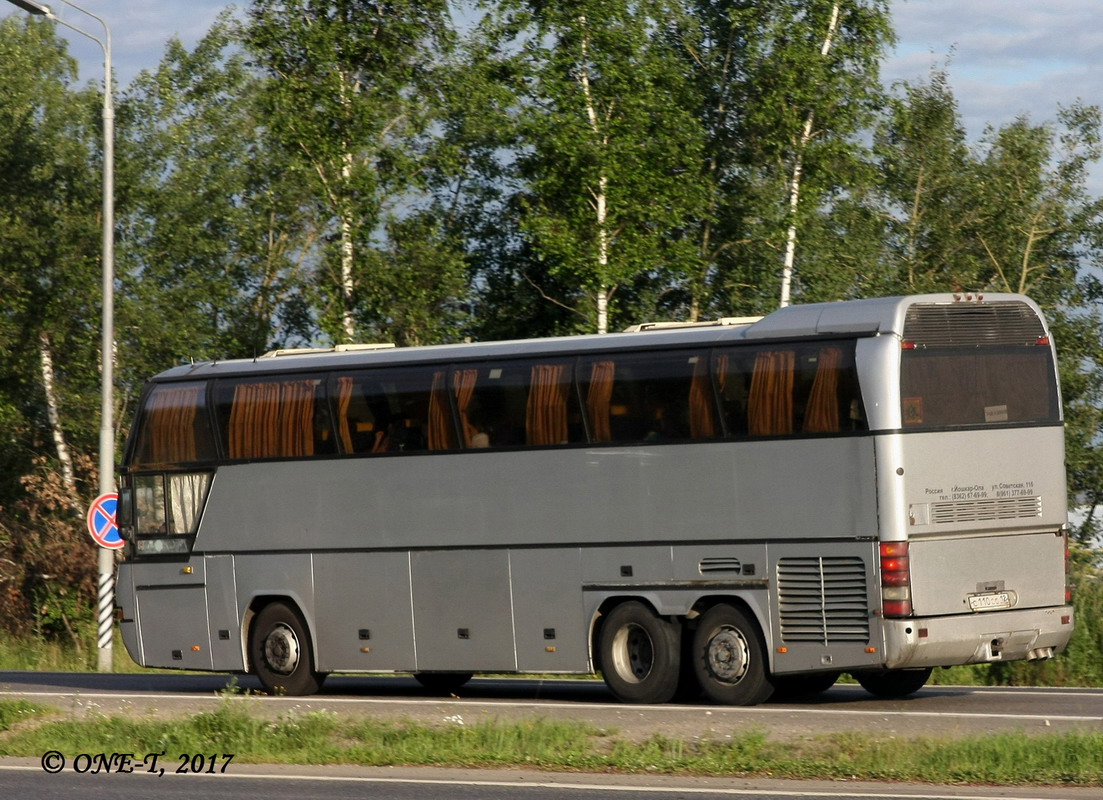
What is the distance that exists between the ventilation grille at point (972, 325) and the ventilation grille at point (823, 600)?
6.88 ft

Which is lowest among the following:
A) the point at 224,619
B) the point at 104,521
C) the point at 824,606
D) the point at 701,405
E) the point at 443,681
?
the point at 443,681

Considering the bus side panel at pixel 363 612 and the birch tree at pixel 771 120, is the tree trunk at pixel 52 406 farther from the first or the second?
the bus side panel at pixel 363 612

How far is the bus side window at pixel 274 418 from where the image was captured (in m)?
19.0

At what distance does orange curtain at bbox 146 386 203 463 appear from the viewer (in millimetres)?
20016

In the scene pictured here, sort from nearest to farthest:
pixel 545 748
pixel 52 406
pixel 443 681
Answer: pixel 545 748 < pixel 443 681 < pixel 52 406

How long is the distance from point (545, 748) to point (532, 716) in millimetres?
2631

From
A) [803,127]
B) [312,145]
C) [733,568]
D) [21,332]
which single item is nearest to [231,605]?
[733,568]

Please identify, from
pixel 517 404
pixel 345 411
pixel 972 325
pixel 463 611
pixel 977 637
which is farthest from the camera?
pixel 345 411

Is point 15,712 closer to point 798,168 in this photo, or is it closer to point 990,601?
point 990,601

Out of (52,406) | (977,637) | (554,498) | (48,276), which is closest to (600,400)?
(554,498)

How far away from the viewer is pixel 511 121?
37.8 metres

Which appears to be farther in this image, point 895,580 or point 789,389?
point 789,389

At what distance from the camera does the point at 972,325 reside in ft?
53.1

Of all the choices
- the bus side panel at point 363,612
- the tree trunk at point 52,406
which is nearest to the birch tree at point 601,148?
the tree trunk at point 52,406
